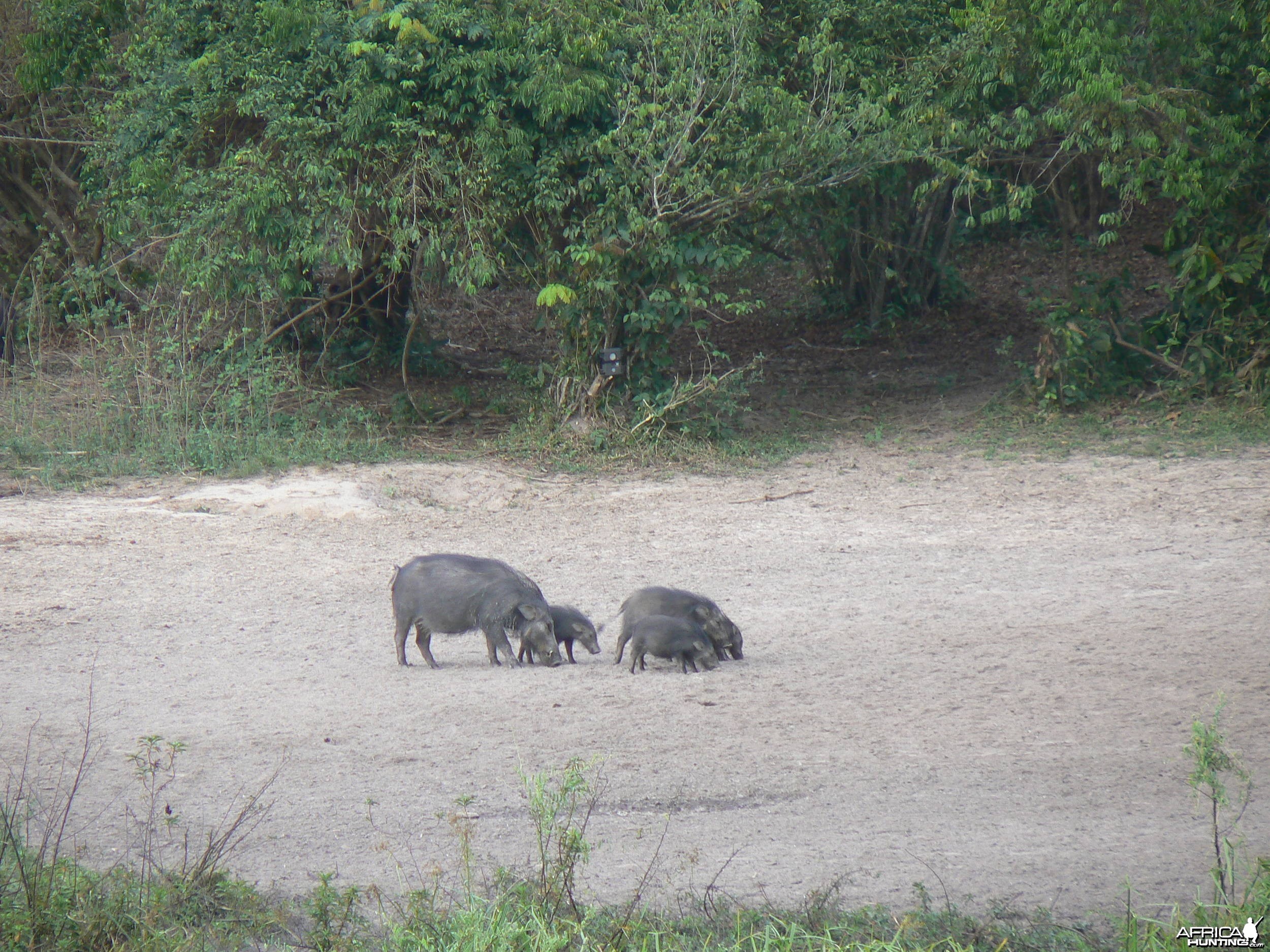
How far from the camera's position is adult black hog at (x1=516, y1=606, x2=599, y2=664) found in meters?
6.87

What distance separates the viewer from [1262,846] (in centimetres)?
419

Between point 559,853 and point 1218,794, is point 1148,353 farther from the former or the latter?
point 559,853

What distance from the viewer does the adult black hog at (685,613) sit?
6.68 m

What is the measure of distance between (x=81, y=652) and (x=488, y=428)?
282 inches

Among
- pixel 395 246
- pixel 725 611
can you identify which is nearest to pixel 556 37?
pixel 395 246

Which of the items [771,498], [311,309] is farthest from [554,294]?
[311,309]

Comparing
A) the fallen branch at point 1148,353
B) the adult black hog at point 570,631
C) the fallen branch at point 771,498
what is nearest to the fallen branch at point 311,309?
the fallen branch at point 771,498

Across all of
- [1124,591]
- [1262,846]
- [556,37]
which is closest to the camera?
[1262,846]

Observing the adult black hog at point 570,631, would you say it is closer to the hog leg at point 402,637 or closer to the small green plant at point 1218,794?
the hog leg at point 402,637

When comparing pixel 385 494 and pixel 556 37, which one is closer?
pixel 385 494

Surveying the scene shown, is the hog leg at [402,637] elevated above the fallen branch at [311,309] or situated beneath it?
situated beneath

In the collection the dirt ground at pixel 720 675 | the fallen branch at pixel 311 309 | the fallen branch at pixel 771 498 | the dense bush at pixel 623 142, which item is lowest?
the dirt ground at pixel 720 675

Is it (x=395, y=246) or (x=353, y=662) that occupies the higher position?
(x=395, y=246)

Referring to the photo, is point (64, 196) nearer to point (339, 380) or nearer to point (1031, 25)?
point (339, 380)
